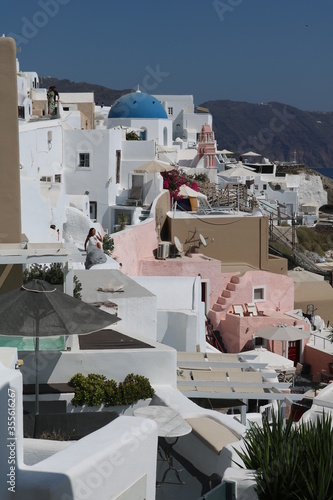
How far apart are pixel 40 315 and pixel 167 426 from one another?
172 centimetres

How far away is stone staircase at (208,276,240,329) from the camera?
942 inches

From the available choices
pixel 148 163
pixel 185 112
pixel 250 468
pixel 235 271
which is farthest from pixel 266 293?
pixel 185 112

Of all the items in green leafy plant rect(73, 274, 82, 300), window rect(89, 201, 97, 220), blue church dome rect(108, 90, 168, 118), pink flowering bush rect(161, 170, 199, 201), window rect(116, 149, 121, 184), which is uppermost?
blue church dome rect(108, 90, 168, 118)

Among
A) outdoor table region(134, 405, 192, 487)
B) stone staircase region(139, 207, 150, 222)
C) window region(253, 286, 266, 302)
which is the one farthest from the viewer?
stone staircase region(139, 207, 150, 222)

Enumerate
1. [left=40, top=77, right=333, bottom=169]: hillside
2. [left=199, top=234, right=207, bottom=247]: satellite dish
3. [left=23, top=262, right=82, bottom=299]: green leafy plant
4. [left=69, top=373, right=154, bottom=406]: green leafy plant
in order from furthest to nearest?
[left=40, top=77, right=333, bottom=169]: hillside, [left=199, top=234, right=207, bottom=247]: satellite dish, [left=23, top=262, right=82, bottom=299]: green leafy plant, [left=69, top=373, right=154, bottom=406]: green leafy plant

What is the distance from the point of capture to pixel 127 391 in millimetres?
8430

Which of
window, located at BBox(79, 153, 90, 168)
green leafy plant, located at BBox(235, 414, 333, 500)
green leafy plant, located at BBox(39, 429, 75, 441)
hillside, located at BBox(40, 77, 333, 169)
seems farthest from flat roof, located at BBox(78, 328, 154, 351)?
hillside, located at BBox(40, 77, 333, 169)

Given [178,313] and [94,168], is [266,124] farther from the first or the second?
[178,313]

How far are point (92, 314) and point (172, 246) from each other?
17.4 m

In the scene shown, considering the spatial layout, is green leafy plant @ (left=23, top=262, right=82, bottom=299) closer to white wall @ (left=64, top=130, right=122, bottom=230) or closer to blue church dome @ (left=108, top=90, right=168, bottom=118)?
white wall @ (left=64, top=130, right=122, bottom=230)

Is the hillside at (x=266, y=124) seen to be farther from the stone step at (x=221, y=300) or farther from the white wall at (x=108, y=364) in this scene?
the white wall at (x=108, y=364)

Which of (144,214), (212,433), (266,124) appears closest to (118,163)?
(144,214)

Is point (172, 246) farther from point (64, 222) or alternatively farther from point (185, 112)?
point (185, 112)

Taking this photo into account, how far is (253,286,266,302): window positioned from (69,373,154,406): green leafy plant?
55.9 feet
